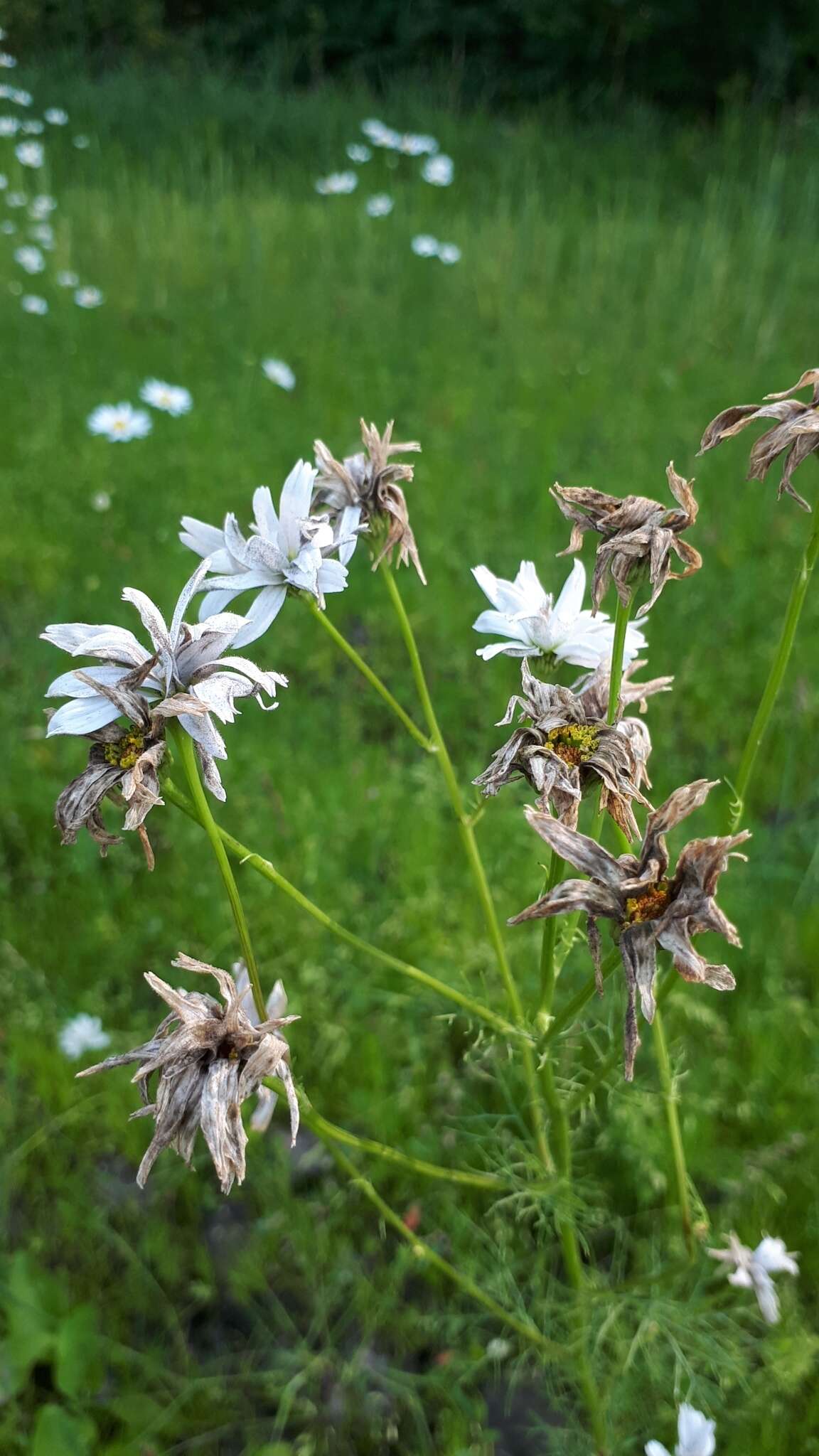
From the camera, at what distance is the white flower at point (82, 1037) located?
1.90 metres

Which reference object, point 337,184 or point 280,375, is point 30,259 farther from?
point 337,184

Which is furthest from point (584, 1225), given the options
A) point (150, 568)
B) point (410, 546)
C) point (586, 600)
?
point (150, 568)

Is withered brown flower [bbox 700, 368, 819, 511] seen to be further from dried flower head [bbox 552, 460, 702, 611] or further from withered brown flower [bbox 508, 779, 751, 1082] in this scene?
withered brown flower [bbox 508, 779, 751, 1082]

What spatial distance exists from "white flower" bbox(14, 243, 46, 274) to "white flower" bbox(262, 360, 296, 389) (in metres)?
1.37

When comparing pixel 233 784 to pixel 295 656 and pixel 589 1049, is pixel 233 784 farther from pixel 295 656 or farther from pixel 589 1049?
pixel 589 1049

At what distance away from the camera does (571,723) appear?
97 cm

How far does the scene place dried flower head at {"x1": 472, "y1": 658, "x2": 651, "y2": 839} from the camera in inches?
36.3

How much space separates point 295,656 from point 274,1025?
216 centimetres

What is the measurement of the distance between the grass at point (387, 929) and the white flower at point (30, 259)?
0.32 ft

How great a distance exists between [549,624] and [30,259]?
4591 mm

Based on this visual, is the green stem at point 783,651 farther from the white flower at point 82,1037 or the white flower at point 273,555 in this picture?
the white flower at point 82,1037

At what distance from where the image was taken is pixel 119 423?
11.8 ft

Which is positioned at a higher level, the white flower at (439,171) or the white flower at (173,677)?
the white flower at (173,677)

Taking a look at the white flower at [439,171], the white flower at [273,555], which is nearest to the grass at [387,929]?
the white flower at [273,555]
